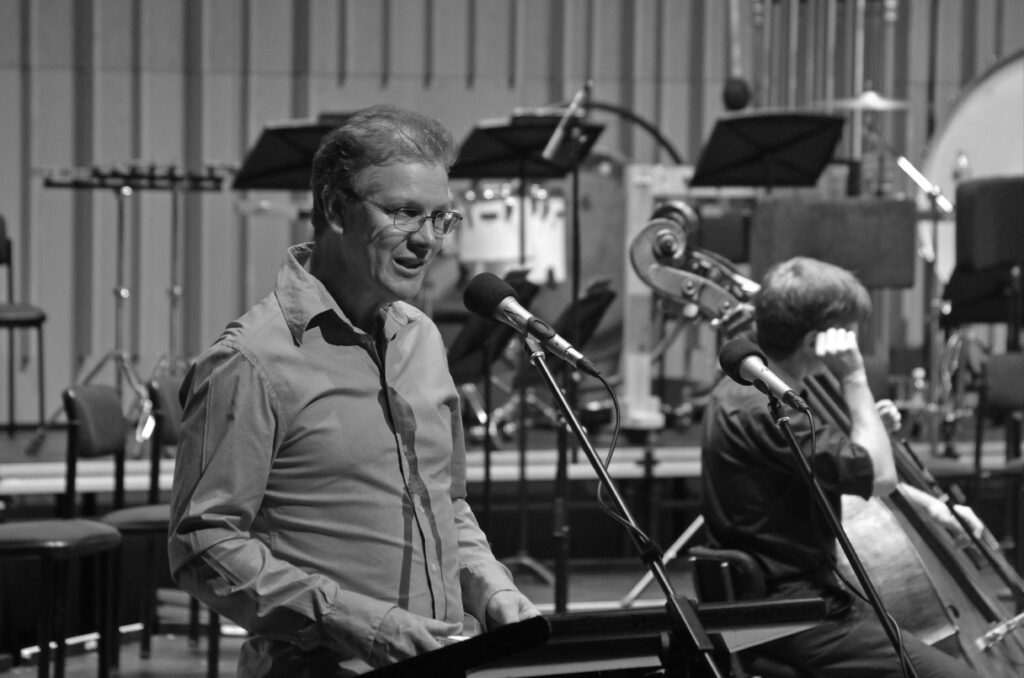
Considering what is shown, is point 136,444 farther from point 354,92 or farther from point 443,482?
point 443,482

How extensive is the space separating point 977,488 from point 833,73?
3422mm

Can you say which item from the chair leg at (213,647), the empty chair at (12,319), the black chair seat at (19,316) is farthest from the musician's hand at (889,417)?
the black chair seat at (19,316)

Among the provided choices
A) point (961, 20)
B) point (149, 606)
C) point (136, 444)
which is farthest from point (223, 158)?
point (961, 20)

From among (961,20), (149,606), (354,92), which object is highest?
(961,20)

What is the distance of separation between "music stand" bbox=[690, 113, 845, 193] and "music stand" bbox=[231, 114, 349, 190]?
1.48 metres

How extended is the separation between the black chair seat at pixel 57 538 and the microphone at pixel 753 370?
2289 mm

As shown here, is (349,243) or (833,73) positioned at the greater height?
(833,73)

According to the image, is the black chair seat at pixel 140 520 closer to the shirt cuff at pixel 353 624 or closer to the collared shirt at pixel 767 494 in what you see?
the collared shirt at pixel 767 494

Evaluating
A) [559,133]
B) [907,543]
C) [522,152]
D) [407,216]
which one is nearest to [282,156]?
[522,152]

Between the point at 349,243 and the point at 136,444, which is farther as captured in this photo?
the point at 136,444

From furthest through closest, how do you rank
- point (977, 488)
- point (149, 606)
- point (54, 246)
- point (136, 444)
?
point (54, 246) → point (136, 444) → point (977, 488) → point (149, 606)

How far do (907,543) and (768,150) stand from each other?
2.76 meters

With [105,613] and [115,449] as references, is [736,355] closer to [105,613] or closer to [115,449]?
[105,613]

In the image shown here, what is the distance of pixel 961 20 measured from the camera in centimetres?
935
